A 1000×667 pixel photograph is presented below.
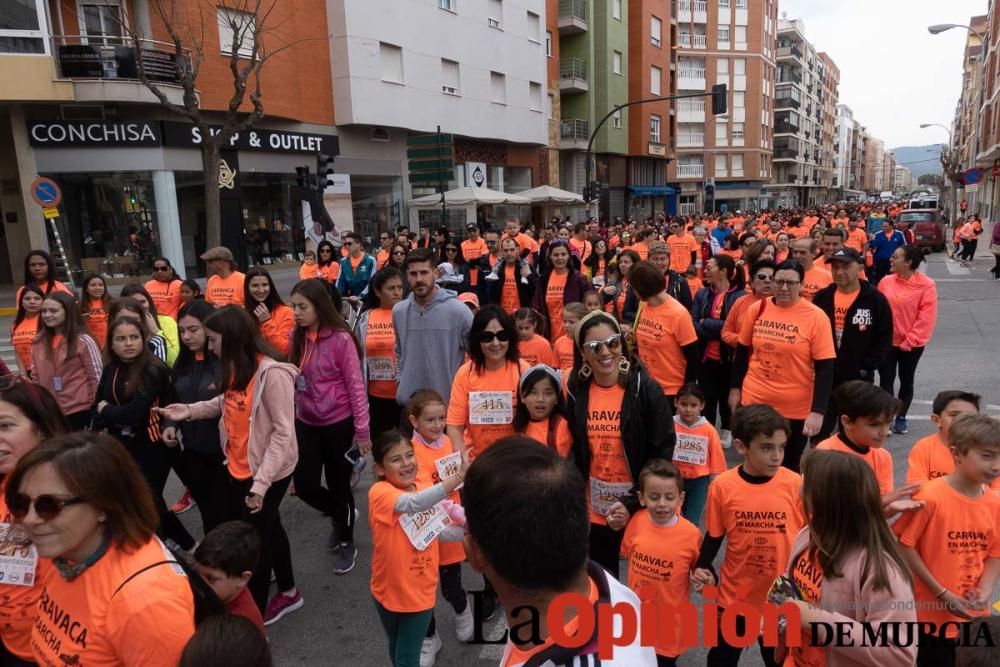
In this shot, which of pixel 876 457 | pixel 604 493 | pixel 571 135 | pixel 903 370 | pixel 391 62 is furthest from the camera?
pixel 571 135

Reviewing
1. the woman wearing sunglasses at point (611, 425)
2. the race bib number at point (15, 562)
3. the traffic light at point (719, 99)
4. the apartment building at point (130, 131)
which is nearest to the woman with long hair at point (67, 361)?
the race bib number at point (15, 562)

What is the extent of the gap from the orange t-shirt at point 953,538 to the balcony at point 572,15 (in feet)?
117

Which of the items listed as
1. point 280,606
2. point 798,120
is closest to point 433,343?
point 280,606

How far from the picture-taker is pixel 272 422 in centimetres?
357

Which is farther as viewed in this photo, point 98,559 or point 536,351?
point 536,351

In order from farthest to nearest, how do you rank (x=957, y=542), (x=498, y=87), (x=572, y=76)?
(x=572, y=76) < (x=498, y=87) < (x=957, y=542)

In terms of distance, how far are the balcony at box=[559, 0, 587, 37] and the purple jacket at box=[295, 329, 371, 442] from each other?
34.3 meters

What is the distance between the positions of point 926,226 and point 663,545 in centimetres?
2769

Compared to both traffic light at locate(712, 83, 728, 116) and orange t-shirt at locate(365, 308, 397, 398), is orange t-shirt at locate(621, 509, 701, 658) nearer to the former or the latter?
orange t-shirt at locate(365, 308, 397, 398)

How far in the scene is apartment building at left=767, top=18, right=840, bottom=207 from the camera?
74062 millimetres

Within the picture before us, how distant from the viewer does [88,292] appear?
654 cm

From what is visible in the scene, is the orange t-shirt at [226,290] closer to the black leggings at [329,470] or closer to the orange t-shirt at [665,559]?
the black leggings at [329,470]

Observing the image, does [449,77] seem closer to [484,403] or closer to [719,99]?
[719,99]

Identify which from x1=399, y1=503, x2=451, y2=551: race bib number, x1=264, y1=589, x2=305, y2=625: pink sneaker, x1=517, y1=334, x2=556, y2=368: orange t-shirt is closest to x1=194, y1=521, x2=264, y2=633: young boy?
x1=399, y1=503, x2=451, y2=551: race bib number
